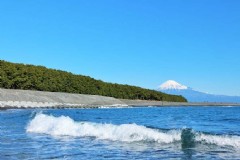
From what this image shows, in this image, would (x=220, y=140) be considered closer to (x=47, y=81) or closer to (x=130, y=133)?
(x=130, y=133)

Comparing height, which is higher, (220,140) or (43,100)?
(43,100)

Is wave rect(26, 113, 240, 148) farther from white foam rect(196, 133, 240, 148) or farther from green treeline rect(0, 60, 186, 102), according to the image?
green treeline rect(0, 60, 186, 102)

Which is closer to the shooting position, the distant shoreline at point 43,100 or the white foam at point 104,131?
the white foam at point 104,131

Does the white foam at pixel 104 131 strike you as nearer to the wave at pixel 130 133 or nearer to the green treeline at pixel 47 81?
the wave at pixel 130 133

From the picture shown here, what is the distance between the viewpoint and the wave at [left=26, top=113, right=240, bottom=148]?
24203mm

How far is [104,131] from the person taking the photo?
29.9 meters

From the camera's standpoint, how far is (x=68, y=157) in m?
20.1

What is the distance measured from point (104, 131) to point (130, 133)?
9.87 ft

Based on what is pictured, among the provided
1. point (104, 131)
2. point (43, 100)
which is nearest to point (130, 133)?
point (104, 131)

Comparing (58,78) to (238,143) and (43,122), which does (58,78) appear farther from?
(238,143)

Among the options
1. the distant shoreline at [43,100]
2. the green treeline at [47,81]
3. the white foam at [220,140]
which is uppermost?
the green treeline at [47,81]

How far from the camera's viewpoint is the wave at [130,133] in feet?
79.4

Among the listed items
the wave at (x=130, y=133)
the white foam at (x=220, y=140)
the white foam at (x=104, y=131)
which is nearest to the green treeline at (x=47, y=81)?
the white foam at (x=104, y=131)

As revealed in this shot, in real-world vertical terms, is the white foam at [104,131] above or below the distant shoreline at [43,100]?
below
